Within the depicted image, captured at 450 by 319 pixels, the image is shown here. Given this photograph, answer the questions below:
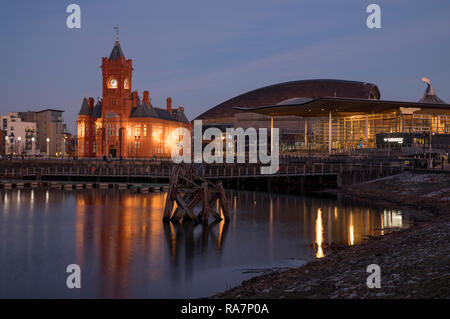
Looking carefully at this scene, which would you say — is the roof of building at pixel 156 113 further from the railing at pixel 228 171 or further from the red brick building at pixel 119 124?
the railing at pixel 228 171

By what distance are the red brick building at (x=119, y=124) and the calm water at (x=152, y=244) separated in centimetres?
5864

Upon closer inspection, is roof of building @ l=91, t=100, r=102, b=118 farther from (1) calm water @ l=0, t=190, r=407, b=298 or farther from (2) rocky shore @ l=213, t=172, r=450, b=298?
(2) rocky shore @ l=213, t=172, r=450, b=298

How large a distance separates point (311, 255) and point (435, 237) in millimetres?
6252

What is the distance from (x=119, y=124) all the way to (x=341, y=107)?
53.5 metres

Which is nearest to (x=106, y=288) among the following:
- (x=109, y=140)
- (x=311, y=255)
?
(x=311, y=255)

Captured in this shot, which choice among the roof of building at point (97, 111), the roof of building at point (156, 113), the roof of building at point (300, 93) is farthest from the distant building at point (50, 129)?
the roof of building at point (156, 113)

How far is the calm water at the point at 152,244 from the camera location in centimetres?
1838

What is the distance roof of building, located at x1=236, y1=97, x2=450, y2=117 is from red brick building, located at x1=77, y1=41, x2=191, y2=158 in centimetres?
2848

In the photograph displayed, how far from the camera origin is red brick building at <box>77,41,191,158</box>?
10494 centimetres

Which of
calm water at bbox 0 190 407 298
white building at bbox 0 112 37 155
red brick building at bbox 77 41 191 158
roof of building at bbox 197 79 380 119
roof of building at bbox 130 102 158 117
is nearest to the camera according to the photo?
calm water at bbox 0 190 407 298

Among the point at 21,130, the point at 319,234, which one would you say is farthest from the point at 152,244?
the point at 21,130

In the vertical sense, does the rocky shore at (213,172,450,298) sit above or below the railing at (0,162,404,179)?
below

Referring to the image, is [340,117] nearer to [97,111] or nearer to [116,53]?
[116,53]

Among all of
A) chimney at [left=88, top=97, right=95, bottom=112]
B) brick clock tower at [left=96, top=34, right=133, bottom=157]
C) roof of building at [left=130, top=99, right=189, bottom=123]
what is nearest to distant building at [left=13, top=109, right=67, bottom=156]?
chimney at [left=88, top=97, right=95, bottom=112]
